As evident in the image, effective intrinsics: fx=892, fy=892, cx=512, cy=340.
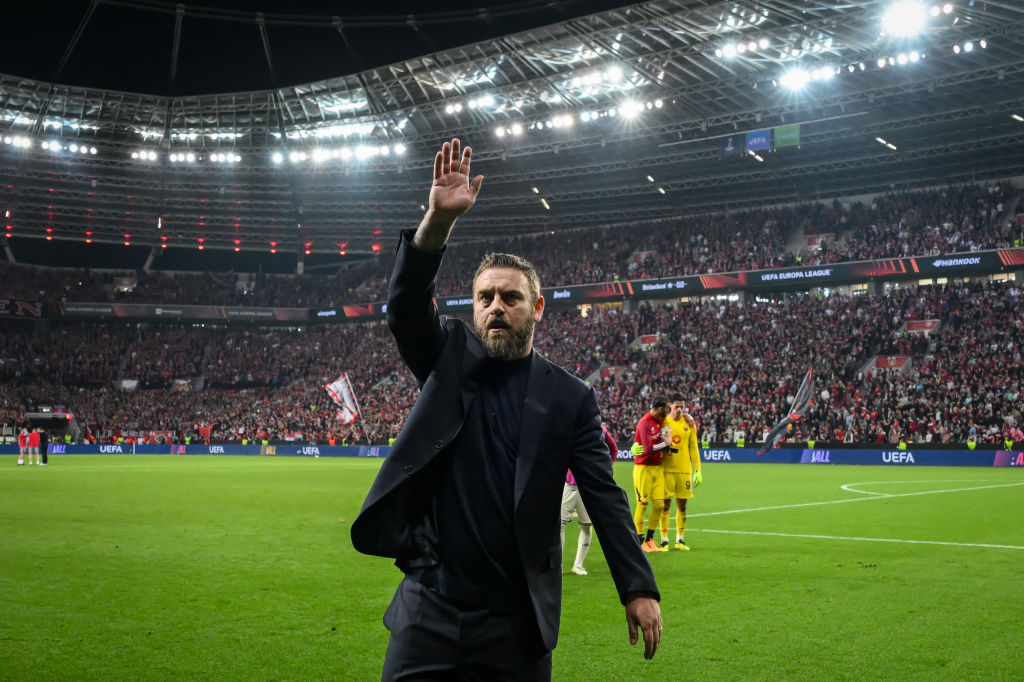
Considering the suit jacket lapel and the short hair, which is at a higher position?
the short hair

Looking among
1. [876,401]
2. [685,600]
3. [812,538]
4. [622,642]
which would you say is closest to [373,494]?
[622,642]

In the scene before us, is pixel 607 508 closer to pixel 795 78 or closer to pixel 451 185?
pixel 451 185

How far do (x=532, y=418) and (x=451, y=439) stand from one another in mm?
321

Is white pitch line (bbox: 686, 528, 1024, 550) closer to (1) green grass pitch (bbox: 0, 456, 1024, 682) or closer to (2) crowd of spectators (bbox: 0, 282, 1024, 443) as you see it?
(1) green grass pitch (bbox: 0, 456, 1024, 682)

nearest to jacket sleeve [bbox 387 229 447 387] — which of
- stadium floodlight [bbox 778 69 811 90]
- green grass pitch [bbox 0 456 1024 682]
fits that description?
green grass pitch [bbox 0 456 1024 682]

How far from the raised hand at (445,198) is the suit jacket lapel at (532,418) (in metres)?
0.65

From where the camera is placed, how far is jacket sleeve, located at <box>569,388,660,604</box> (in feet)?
11.3

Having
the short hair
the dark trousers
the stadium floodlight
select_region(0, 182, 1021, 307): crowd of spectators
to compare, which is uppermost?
the stadium floodlight

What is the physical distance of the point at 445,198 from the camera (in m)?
3.38

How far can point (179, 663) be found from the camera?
6938mm

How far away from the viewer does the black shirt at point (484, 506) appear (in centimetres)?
328

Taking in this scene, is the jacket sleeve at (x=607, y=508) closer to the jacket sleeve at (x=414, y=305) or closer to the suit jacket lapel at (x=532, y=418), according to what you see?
the suit jacket lapel at (x=532, y=418)

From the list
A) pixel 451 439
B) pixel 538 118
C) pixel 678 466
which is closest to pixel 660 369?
pixel 538 118

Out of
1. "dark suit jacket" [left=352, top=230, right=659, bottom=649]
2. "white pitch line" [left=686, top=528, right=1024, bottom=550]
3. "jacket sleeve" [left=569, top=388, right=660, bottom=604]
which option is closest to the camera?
"dark suit jacket" [left=352, top=230, right=659, bottom=649]
